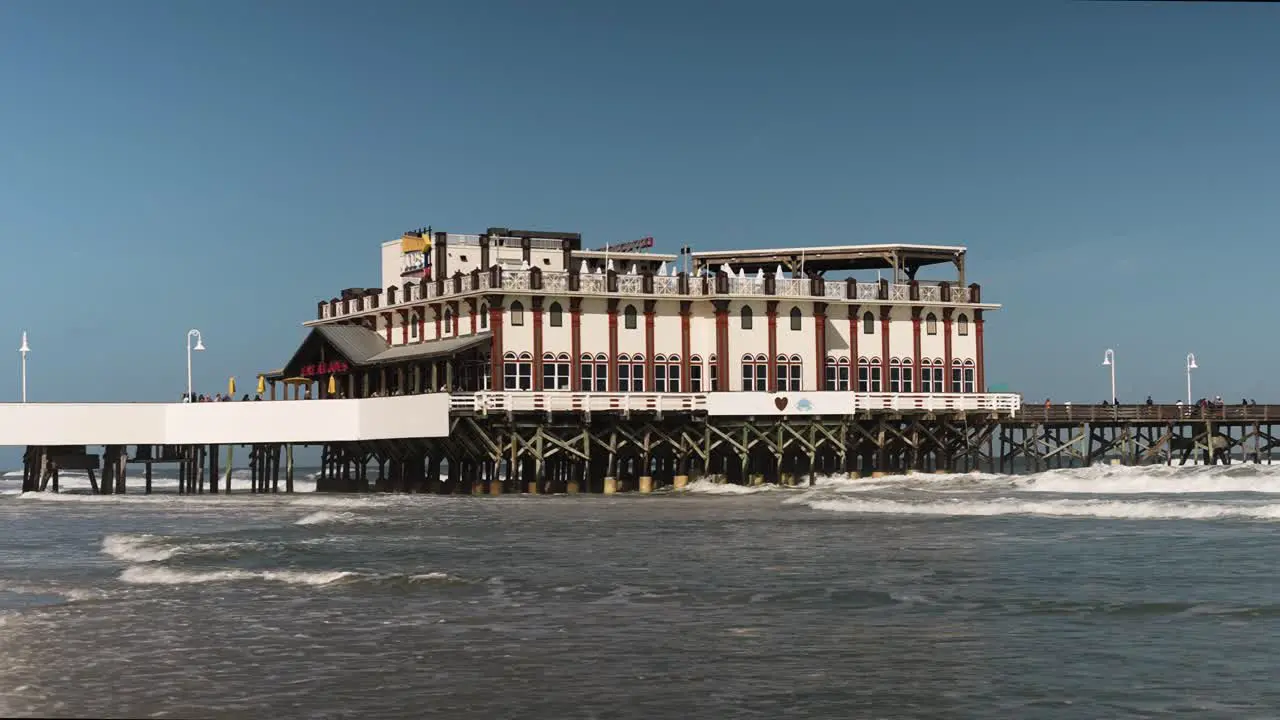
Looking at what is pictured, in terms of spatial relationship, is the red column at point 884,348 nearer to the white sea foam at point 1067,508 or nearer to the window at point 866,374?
the window at point 866,374

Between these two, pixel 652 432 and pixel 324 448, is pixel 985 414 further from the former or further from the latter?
pixel 324 448

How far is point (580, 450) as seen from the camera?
222 ft

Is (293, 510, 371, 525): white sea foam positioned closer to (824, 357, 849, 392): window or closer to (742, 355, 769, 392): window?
(742, 355, 769, 392): window

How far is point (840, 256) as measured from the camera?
7600cm

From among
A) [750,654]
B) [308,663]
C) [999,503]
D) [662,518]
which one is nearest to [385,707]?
[308,663]

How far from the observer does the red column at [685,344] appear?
7119 centimetres

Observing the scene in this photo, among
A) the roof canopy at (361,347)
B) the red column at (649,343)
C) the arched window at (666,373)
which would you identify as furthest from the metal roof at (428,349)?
the arched window at (666,373)

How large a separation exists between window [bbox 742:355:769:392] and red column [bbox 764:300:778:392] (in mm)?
255

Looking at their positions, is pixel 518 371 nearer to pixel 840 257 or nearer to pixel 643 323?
pixel 643 323

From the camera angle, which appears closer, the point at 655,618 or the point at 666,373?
the point at 655,618

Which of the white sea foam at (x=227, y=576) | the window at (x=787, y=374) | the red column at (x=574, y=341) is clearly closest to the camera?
the white sea foam at (x=227, y=576)

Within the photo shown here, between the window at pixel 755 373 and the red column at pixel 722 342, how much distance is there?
3.18 ft

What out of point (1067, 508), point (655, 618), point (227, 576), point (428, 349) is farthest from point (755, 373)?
point (655, 618)

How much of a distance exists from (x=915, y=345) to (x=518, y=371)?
1873cm
